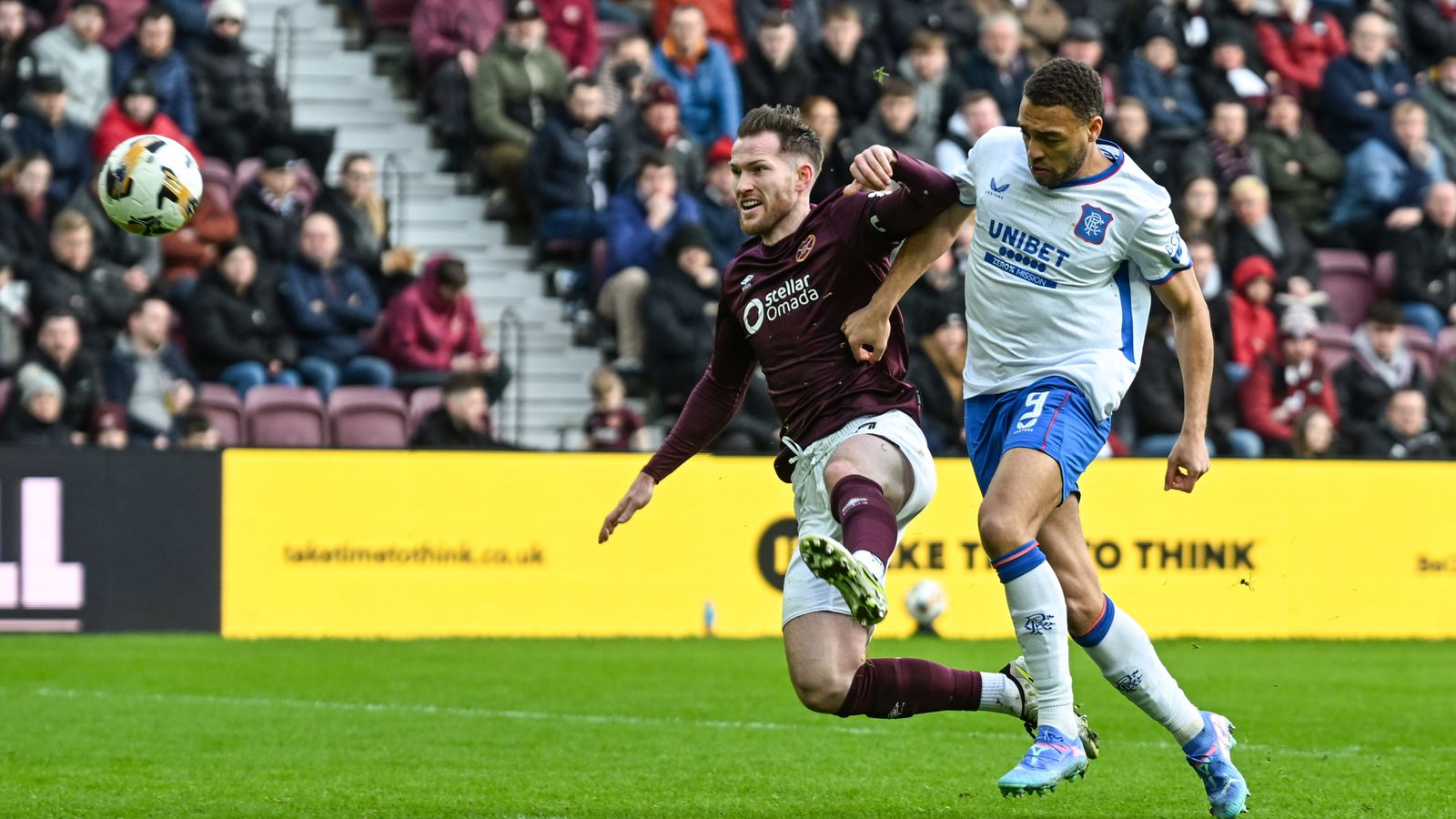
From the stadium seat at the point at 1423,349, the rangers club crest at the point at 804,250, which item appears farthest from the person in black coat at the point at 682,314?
the rangers club crest at the point at 804,250

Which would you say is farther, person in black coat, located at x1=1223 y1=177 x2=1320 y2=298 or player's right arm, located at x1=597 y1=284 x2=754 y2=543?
person in black coat, located at x1=1223 y1=177 x2=1320 y2=298

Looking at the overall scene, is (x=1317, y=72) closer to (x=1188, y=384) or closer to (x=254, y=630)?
(x=254, y=630)

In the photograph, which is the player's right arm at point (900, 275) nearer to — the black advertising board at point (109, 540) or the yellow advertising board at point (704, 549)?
the yellow advertising board at point (704, 549)

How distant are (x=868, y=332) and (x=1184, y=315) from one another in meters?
1.05

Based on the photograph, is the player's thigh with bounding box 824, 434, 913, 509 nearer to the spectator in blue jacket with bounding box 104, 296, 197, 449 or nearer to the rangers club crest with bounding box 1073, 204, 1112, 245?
the rangers club crest with bounding box 1073, 204, 1112, 245

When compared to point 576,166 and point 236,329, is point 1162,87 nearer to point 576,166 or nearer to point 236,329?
point 576,166

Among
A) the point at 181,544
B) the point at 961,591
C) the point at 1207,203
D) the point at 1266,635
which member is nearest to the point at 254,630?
the point at 181,544

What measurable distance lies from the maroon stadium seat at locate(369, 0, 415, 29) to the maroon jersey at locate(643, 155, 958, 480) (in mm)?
12719

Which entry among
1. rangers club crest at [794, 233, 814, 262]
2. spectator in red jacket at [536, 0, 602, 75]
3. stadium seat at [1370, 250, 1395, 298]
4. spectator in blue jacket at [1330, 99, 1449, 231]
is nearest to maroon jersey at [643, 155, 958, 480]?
rangers club crest at [794, 233, 814, 262]

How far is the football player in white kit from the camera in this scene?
21.6 ft

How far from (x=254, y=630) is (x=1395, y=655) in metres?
8.02

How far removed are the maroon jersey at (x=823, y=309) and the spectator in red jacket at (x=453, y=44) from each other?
11269 mm

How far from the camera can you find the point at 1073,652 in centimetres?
1434

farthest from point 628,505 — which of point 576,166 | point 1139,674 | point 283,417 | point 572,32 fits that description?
point 572,32
